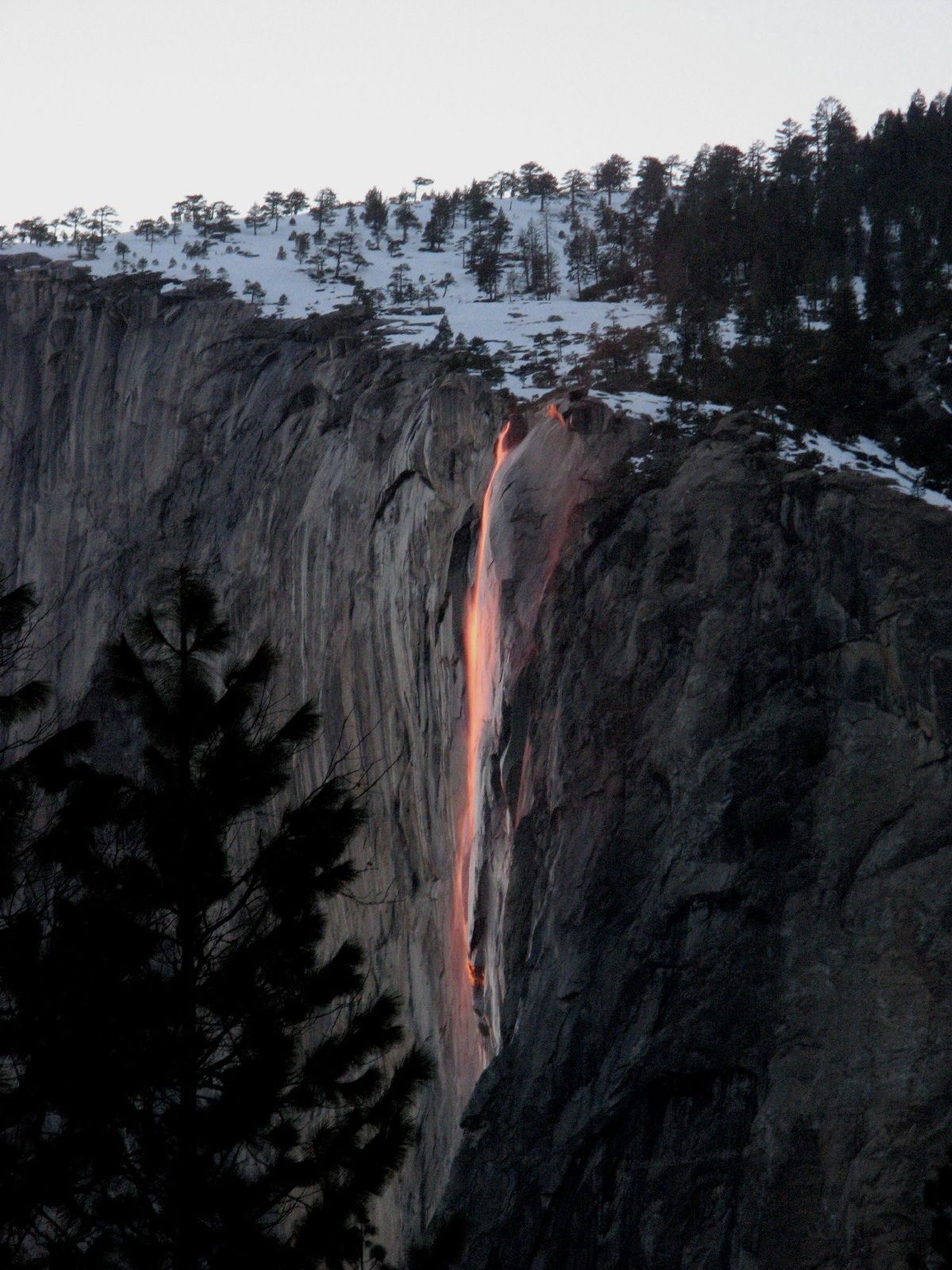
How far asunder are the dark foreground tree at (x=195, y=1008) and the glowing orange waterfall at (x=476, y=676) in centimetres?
1286

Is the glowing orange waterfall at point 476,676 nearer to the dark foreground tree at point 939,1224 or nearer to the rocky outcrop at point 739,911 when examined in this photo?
the rocky outcrop at point 739,911

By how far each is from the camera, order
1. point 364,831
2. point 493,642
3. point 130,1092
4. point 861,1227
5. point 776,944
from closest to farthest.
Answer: point 130,1092, point 861,1227, point 776,944, point 493,642, point 364,831

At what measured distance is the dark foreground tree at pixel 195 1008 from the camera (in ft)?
29.5

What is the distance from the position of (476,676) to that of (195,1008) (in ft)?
50.9

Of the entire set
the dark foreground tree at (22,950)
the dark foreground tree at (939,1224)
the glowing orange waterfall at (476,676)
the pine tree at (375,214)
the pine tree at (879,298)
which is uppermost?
the pine tree at (375,214)

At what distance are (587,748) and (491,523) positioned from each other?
5.34 metres

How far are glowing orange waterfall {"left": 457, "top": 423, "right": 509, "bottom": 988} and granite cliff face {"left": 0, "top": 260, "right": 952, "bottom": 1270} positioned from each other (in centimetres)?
14

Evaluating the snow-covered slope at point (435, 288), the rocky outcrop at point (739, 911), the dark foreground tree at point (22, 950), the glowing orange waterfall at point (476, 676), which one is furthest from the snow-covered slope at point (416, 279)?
the dark foreground tree at point (22, 950)

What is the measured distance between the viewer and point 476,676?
25047 mm

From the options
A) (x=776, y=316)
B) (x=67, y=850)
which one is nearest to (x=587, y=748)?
(x=67, y=850)

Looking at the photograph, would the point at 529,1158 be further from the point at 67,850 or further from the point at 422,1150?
the point at 67,850

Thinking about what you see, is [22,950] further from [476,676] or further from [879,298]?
Result: [879,298]

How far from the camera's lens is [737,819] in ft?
61.3

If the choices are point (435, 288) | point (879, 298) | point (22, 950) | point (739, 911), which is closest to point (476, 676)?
point (739, 911)
